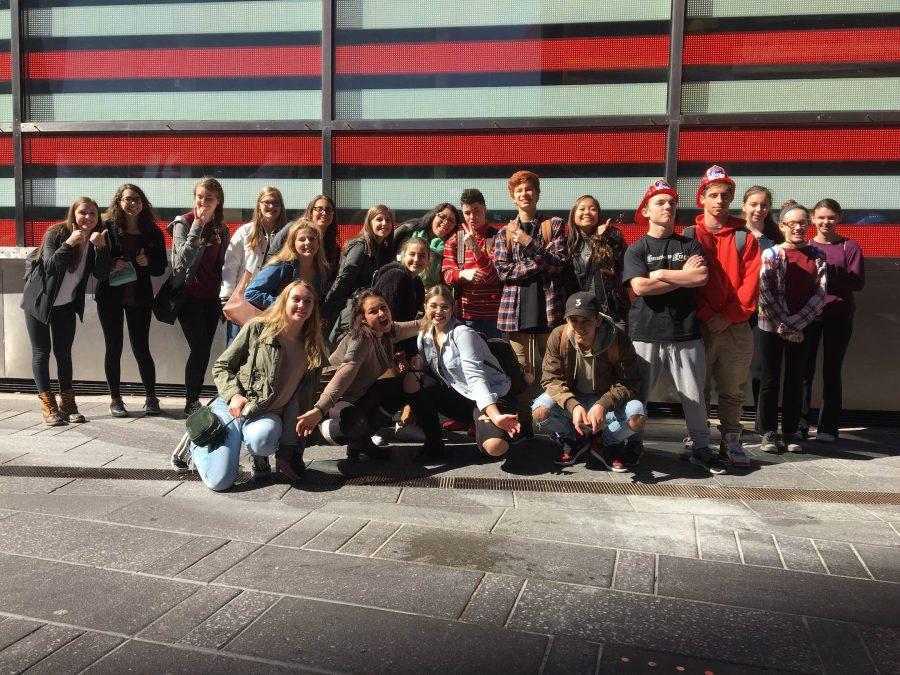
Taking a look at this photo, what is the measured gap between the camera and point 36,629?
2.98m

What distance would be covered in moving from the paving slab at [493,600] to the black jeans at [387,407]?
201 cm

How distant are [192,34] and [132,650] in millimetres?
6226

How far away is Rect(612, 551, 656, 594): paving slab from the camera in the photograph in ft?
11.3

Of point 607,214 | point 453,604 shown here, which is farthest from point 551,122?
point 453,604

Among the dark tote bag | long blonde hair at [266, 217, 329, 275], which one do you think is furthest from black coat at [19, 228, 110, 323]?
long blonde hair at [266, 217, 329, 275]

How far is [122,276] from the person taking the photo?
21.3 ft

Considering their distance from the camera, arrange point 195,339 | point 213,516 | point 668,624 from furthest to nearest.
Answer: point 195,339, point 213,516, point 668,624

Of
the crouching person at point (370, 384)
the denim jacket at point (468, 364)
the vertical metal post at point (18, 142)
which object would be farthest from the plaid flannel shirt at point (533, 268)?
the vertical metal post at point (18, 142)

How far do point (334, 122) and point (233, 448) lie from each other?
3.66m

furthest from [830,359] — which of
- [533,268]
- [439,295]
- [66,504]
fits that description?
[66,504]

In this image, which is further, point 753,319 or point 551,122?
point 551,122

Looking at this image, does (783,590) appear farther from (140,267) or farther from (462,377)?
(140,267)

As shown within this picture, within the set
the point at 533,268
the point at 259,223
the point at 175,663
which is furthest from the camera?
the point at 259,223

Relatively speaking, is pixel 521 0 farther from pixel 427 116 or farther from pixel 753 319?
pixel 753 319
